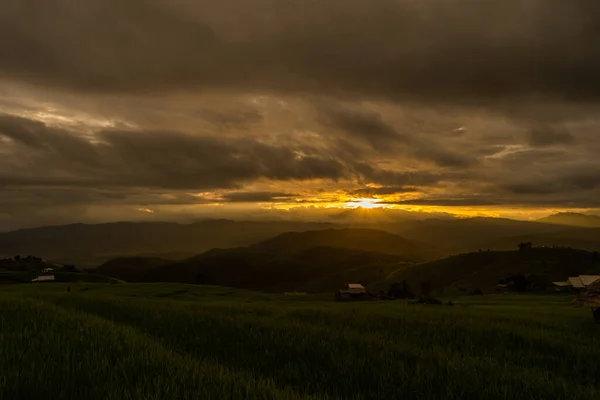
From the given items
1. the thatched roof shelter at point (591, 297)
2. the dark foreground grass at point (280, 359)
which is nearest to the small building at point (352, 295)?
the thatched roof shelter at point (591, 297)

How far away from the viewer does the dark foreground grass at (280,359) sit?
27.3 ft

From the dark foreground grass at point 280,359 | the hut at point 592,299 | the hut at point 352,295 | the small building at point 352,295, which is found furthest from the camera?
the small building at point 352,295

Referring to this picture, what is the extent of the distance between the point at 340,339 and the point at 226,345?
3727mm

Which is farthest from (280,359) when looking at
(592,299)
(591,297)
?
(591,297)

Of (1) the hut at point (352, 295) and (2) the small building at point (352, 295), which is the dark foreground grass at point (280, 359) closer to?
(1) the hut at point (352, 295)

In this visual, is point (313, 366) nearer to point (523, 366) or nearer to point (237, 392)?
point (237, 392)

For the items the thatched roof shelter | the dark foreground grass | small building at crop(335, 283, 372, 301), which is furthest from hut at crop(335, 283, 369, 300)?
the dark foreground grass

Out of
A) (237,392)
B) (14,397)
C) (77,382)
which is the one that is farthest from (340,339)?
(14,397)

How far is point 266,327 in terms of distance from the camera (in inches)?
689

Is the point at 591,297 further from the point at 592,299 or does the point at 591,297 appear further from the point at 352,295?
the point at 352,295

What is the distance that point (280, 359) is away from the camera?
44.3 feet

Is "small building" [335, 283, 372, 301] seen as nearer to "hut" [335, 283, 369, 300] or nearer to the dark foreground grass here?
"hut" [335, 283, 369, 300]

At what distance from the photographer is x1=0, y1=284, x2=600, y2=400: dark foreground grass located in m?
8.33

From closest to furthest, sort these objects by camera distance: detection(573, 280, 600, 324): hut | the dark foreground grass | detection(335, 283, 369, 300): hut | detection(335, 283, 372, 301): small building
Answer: the dark foreground grass → detection(573, 280, 600, 324): hut → detection(335, 283, 369, 300): hut → detection(335, 283, 372, 301): small building
